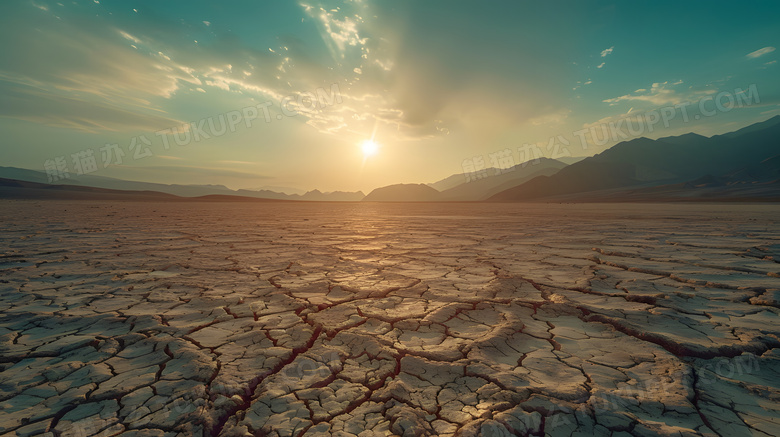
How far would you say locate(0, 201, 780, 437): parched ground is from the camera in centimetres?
115

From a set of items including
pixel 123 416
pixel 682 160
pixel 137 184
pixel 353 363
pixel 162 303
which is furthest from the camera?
pixel 137 184

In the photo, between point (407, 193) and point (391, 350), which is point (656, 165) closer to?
point (407, 193)

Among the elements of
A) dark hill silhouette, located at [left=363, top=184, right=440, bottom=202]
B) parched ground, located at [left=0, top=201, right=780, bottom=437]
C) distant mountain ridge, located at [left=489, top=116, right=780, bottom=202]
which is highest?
dark hill silhouette, located at [left=363, top=184, right=440, bottom=202]

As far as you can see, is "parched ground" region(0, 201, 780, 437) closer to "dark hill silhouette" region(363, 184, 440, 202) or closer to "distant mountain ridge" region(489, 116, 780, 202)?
"distant mountain ridge" region(489, 116, 780, 202)

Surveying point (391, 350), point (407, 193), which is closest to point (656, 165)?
point (407, 193)

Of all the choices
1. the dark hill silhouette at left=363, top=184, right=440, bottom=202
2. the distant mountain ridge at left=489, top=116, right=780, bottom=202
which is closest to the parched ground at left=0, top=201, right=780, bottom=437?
the distant mountain ridge at left=489, top=116, right=780, bottom=202

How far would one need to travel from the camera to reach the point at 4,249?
4.39 metres

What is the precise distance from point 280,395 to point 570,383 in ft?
4.37

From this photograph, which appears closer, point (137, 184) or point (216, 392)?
point (216, 392)

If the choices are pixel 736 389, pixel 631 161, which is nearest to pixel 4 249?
pixel 736 389

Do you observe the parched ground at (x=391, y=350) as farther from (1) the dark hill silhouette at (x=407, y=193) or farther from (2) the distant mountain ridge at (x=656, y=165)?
(1) the dark hill silhouette at (x=407, y=193)

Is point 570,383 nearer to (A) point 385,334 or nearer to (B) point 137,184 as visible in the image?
(A) point 385,334

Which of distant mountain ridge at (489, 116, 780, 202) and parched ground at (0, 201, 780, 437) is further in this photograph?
distant mountain ridge at (489, 116, 780, 202)

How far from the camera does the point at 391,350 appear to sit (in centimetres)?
167
